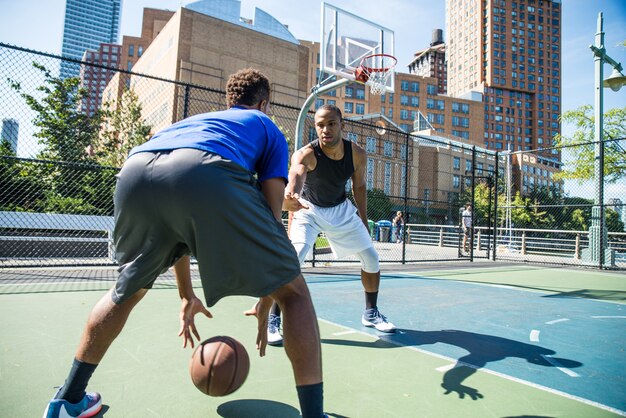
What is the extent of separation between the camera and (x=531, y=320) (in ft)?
13.5

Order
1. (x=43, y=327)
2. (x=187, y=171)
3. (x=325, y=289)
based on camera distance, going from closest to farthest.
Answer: (x=187, y=171), (x=43, y=327), (x=325, y=289)

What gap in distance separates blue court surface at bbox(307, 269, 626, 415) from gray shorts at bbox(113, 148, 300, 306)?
149cm

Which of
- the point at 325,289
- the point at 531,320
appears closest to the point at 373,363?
the point at 531,320

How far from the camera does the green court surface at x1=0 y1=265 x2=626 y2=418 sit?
195 centimetres

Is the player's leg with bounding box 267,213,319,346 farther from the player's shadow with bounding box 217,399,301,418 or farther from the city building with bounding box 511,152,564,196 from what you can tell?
the city building with bounding box 511,152,564,196

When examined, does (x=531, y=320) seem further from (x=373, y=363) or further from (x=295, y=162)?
(x=295, y=162)

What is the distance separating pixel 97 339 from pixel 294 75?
4210 centimetres

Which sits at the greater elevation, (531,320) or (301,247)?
(301,247)

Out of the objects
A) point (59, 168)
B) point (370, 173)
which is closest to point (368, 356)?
point (59, 168)

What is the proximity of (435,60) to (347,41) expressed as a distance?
11568 cm

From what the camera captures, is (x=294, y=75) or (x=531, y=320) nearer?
(x=531, y=320)

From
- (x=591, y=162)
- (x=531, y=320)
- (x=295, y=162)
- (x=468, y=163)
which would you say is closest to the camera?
(x=295, y=162)

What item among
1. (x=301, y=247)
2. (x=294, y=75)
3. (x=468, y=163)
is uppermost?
(x=294, y=75)

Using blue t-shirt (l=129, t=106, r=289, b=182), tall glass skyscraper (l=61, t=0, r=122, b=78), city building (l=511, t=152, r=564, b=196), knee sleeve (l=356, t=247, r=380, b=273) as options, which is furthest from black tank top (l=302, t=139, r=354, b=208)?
tall glass skyscraper (l=61, t=0, r=122, b=78)
